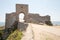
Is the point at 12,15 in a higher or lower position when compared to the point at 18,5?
lower

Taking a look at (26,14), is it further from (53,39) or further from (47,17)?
(53,39)

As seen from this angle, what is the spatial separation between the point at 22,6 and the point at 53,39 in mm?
20996

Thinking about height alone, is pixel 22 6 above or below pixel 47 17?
above

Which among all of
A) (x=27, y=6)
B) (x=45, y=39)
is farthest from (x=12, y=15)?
(x=45, y=39)

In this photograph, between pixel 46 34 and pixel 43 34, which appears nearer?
pixel 46 34

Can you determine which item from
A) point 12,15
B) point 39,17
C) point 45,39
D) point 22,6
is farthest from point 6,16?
point 45,39

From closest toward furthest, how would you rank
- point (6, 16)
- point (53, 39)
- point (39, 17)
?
point (53, 39)
point (39, 17)
point (6, 16)

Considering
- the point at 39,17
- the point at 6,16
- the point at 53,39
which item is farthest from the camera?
the point at 6,16

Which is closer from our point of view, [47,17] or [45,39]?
[45,39]

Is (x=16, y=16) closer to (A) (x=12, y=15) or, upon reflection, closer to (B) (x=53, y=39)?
(A) (x=12, y=15)

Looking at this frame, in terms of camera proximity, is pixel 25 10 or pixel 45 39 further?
pixel 25 10

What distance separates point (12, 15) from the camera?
97.9 ft

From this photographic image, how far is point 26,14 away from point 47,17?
3975 millimetres

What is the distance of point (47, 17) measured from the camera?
2950 cm
